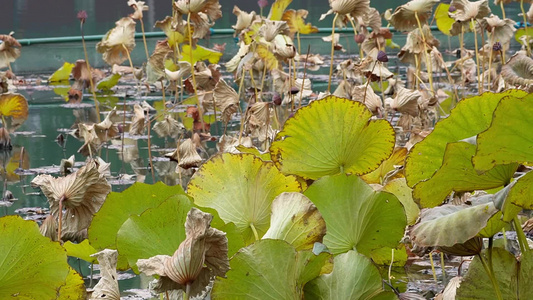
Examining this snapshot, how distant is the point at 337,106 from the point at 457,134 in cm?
18

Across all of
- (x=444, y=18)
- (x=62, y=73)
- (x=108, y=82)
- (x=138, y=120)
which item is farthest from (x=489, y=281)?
(x=62, y=73)

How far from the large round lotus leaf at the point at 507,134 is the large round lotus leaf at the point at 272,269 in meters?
0.17

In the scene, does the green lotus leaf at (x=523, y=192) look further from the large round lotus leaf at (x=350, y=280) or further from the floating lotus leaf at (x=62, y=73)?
the floating lotus leaf at (x=62, y=73)

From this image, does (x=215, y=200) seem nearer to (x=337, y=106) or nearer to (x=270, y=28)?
(x=337, y=106)

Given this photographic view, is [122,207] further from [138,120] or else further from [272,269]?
[138,120]

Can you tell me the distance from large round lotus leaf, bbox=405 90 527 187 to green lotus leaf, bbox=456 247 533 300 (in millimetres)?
105

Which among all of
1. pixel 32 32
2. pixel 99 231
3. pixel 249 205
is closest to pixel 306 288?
pixel 249 205

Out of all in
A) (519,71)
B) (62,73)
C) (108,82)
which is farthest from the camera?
(62,73)

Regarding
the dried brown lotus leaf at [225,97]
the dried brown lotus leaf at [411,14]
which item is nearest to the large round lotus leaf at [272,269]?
the dried brown lotus leaf at [225,97]

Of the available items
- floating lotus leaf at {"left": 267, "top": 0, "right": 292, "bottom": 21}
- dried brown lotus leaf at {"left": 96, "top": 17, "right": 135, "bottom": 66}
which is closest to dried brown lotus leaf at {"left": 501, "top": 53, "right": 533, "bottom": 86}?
floating lotus leaf at {"left": 267, "top": 0, "right": 292, "bottom": 21}

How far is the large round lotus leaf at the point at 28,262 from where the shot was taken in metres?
0.78

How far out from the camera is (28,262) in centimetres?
79

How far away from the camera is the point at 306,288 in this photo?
2.56 feet

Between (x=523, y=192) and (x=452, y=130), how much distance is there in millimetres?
178
